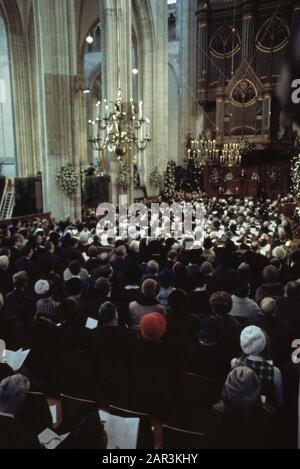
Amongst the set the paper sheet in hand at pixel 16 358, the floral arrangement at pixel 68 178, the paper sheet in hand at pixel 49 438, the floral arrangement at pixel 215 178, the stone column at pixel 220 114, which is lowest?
the paper sheet in hand at pixel 49 438

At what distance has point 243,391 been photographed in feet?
9.92

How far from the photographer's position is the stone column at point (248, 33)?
79.2ft

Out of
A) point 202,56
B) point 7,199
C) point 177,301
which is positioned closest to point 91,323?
point 177,301

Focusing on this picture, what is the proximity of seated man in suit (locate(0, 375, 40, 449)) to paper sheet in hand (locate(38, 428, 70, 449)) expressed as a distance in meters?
0.46

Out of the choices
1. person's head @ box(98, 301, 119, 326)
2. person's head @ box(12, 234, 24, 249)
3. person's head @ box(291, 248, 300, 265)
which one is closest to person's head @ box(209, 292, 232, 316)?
person's head @ box(98, 301, 119, 326)

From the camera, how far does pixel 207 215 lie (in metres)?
15.2

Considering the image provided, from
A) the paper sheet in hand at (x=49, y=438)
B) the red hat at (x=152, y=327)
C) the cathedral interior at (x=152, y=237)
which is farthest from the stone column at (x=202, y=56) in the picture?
the paper sheet in hand at (x=49, y=438)

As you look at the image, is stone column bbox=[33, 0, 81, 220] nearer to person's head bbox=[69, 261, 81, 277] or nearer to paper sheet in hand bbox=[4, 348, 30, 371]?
person's head bbox=[69, 261, 81, 277]

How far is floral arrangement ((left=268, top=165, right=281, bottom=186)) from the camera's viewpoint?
80.7 feet

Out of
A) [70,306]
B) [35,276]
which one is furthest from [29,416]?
[35,276]

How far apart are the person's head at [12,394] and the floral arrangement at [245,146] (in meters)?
22.2

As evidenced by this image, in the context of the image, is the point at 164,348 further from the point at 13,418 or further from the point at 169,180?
the point at 169,180

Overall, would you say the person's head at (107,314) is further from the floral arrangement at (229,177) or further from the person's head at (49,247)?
the floral arrangement at (229,177)

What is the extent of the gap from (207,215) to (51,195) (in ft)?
19.8
